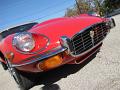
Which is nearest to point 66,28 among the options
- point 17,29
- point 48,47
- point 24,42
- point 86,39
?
point 86,39

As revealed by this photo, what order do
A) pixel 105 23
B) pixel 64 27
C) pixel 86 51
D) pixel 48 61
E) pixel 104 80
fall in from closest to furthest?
pixel 104 80
pixel 48 61
pixel 86 51
pixel 64 27
pixel 105 23

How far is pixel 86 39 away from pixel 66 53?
51 cm

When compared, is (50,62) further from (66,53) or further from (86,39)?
(86,39)

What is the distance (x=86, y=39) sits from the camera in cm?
342

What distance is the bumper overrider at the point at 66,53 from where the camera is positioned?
10.0 feet

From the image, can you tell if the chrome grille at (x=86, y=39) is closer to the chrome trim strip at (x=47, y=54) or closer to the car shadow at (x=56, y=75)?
the chrome trim strip at (x=47, y=54)

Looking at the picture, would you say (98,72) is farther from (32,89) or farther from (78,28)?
(32,89)

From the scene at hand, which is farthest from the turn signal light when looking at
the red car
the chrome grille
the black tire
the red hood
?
the black tire

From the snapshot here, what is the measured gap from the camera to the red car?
3.07 metres

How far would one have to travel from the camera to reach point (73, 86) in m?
3.07

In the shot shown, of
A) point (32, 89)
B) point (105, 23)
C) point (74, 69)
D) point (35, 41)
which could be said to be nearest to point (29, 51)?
point (35, 41)

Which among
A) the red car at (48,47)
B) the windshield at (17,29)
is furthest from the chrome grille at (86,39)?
the windshield at (17,29)

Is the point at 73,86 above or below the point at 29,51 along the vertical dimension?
below

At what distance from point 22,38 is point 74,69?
3.73 ft
